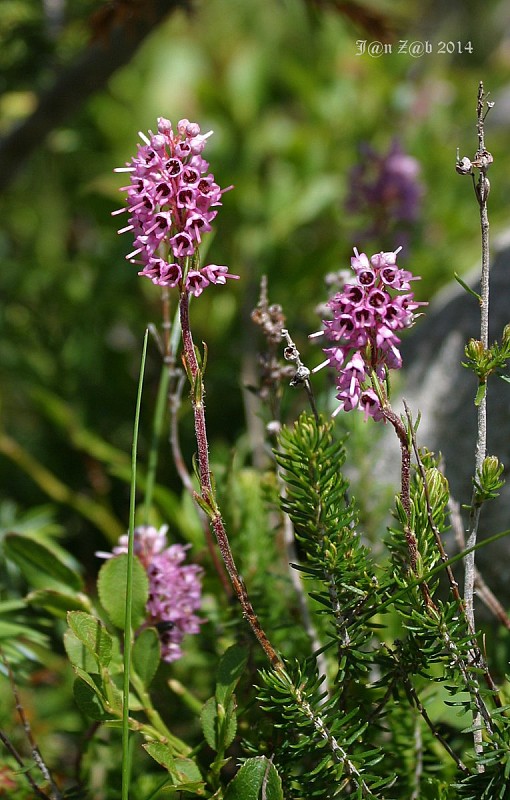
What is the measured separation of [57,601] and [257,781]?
1.29 ft

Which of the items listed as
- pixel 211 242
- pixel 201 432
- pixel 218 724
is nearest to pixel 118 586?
pixel 218 724

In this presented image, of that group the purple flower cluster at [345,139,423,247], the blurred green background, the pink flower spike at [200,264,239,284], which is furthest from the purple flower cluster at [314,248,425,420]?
the purple flower cluster at [345,139,423,247]

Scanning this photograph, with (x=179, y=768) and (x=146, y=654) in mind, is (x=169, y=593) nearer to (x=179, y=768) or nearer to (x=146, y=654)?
(x=146, y=654)

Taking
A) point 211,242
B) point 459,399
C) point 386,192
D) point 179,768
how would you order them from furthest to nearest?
point 386,192 < point 211,242 < point 459,399 < point 179,768

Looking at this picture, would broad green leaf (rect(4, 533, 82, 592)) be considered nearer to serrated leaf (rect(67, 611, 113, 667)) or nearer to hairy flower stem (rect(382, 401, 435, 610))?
serrated leaf (rect(67, 611, 113, 667))

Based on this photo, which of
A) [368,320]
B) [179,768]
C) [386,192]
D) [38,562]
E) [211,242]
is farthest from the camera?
[386,192]

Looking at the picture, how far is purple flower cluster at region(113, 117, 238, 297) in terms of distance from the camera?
2.50ft

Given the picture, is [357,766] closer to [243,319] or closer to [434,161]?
[243,319]

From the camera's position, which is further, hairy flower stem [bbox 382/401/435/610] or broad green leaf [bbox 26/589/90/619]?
broad green leaf [bbox 26/589/90/619]

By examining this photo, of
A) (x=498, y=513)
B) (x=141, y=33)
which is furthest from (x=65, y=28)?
(x=498, y=513)

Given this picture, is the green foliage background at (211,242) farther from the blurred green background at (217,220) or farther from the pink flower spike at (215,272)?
the pink flower spike at (215,272)

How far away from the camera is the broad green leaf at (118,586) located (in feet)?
3.16

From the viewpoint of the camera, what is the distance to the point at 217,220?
211 cm

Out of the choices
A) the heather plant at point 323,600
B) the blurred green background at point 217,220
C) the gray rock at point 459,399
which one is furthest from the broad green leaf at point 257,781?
the blurred green background at point 217,220
